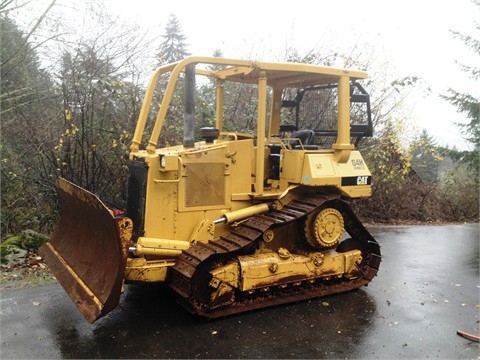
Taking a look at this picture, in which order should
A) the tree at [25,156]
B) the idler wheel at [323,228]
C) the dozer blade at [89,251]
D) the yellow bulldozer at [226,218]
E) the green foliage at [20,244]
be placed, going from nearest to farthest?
1. the dozer blade at [89,251]
2. the yellow bulldozer at [226,218]
3. the idler wheel at [323,228]
4. the green foliage at [20,244]
5. the tree at [25,156]

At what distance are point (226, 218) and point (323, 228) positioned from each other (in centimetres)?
118

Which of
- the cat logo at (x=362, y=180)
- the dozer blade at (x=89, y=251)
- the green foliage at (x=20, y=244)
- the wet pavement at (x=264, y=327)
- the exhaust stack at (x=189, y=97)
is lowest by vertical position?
the wet pavement at (x=264, y=327)

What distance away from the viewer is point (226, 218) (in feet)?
16.1

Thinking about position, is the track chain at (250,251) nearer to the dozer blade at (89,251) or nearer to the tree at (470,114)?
the dozer blade at (89,251)

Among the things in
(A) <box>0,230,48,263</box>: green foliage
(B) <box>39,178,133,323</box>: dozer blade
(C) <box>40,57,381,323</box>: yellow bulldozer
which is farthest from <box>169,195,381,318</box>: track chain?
(A) <box>0,230,48,263</box>: green foliage

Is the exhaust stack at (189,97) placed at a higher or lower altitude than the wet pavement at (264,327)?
higher

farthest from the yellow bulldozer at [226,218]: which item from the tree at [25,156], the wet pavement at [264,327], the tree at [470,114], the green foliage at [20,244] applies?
the tree at [470,114]

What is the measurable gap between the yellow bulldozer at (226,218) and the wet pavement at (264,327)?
24 centimetres

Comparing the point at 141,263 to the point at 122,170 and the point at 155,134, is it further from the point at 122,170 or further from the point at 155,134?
the point at 122,170

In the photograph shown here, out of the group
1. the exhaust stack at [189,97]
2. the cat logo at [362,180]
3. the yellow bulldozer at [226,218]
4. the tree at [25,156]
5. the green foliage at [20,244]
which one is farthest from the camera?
the tree at [25,156]

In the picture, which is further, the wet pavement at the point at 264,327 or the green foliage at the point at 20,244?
the green foliage at the point at 20,244

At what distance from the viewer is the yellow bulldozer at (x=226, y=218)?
4.43m

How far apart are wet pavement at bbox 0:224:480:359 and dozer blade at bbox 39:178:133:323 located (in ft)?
1.36

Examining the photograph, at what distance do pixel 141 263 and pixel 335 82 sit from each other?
3361mm
